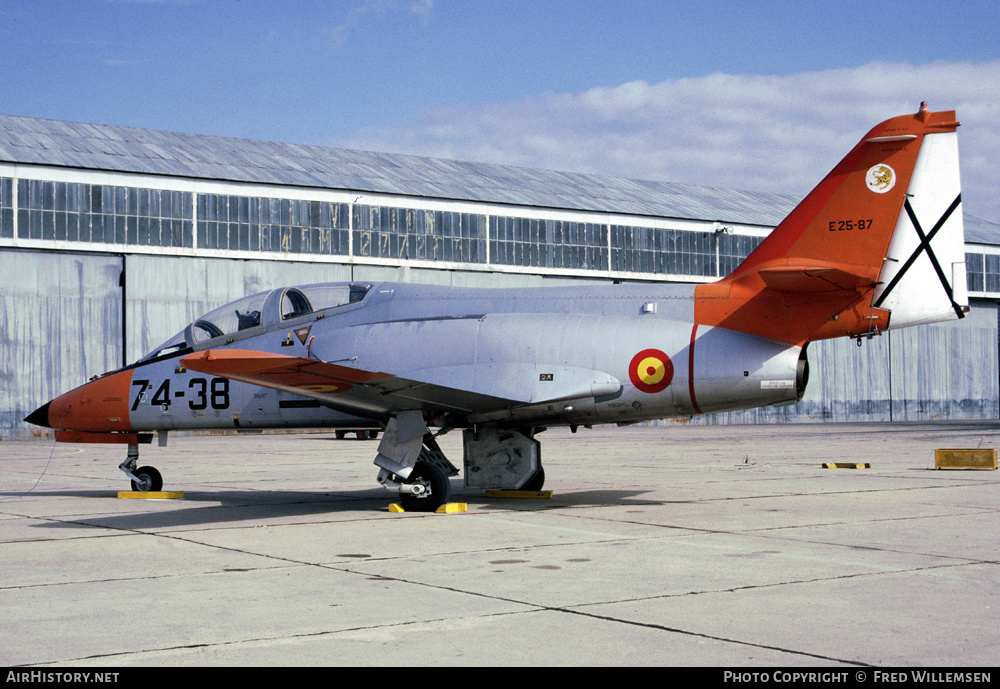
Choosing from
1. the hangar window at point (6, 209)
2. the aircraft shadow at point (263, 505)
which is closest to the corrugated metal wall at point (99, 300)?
the hangar window at point (6, 209)

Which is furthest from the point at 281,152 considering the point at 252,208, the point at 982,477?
the point at 982,477

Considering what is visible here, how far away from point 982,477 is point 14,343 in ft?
126

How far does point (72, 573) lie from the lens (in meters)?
8.83

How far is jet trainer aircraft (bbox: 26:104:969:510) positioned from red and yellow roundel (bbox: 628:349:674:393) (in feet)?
0.06

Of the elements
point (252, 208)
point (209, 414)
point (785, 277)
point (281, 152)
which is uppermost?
point (281, 152)

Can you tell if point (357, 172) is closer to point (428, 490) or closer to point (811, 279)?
point (428, 490)

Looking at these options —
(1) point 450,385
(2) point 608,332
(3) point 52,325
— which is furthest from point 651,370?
(3) point 52,325

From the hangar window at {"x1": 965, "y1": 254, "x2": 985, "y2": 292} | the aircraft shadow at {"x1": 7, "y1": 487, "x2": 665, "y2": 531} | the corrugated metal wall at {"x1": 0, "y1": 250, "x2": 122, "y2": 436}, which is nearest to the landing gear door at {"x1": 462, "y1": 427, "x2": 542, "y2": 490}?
the aircraft shadow at {"x1": 7, "y1": 487, "x2": 665, "y2": 531}

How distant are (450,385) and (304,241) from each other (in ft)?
122

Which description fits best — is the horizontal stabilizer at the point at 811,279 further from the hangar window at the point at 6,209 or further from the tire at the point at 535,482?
the hangar window at the point at 6,209

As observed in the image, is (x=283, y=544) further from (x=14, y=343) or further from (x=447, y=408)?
(x=14, y=343)

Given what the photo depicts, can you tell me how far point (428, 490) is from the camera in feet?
43.9

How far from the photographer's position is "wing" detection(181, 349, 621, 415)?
40.8 feet

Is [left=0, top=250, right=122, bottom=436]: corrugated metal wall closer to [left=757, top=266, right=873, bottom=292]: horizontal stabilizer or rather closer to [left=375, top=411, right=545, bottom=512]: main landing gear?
[left=375, top=411, right=545, bottom=512]: main landing gear
